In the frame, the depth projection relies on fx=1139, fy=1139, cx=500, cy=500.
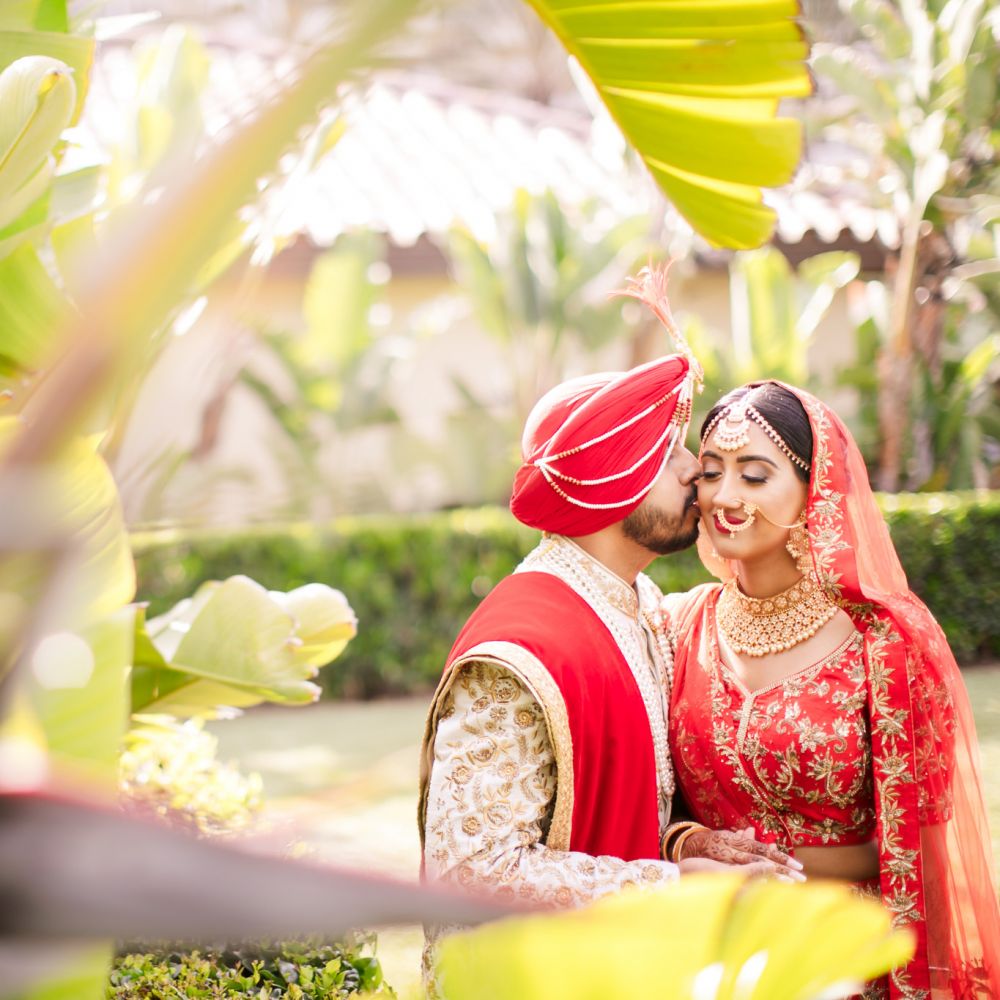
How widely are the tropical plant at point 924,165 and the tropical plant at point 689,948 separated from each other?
9.96 metres

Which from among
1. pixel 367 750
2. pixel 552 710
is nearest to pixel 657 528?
pixel 552 710

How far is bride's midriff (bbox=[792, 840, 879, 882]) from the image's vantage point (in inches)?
113

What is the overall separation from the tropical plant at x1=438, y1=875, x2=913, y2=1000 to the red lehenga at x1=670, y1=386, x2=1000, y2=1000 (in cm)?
205

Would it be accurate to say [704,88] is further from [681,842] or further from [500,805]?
[681,842]

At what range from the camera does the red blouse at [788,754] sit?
2811mm

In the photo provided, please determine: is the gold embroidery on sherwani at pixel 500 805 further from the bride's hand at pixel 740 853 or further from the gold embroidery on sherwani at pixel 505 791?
the bride's hand at pixel 740 853

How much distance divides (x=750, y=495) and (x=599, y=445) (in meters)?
0.45

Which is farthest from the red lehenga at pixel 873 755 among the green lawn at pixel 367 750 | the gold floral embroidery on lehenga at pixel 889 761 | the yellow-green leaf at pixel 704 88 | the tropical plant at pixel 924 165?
the tropical plant at pixel 924 165

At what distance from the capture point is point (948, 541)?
9.79 metres

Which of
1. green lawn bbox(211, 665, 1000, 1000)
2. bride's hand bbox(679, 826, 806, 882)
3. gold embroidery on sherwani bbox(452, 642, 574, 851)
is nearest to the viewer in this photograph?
gold embroidery on sherwani bbox(452, 642, 574, 851)

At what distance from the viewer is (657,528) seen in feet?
9.30

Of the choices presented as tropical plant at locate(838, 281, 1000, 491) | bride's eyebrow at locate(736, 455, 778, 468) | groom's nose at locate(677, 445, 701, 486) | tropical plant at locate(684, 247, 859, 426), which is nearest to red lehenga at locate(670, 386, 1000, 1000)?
bride's eyebrow at locate(736, 455, 778, 468)

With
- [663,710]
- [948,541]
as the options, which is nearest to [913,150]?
[948,541]

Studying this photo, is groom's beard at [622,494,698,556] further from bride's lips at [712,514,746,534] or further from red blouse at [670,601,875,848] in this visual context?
red blouse at [670,601,875,848]
